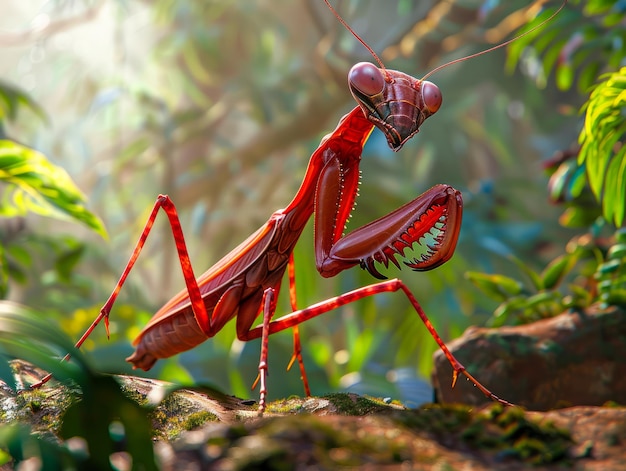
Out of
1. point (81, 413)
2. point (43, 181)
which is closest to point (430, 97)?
point (81, 413)

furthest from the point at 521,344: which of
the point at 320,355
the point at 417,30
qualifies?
the point at 417,30

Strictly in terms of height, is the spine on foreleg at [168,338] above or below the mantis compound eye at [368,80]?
below

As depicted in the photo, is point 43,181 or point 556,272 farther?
point 556,272

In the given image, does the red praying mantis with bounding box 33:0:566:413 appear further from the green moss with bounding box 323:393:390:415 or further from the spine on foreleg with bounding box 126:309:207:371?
the green moss with bounding box 323:393:390:415

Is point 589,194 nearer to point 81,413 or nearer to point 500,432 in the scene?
point 500,432

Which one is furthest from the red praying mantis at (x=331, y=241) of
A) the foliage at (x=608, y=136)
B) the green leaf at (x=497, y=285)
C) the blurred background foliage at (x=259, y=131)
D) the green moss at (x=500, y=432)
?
the blurred background foliage at (x=259, y=131)

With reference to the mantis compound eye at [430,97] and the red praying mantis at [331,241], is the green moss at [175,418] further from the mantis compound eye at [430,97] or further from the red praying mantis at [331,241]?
the mantis compound eye at [430,97]

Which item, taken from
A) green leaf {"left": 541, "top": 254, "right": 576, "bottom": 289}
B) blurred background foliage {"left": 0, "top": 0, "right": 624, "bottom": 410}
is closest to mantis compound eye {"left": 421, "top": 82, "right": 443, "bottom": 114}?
green leaf {"left": 541, "top": 254, "right": 576, "bottom": 289}
